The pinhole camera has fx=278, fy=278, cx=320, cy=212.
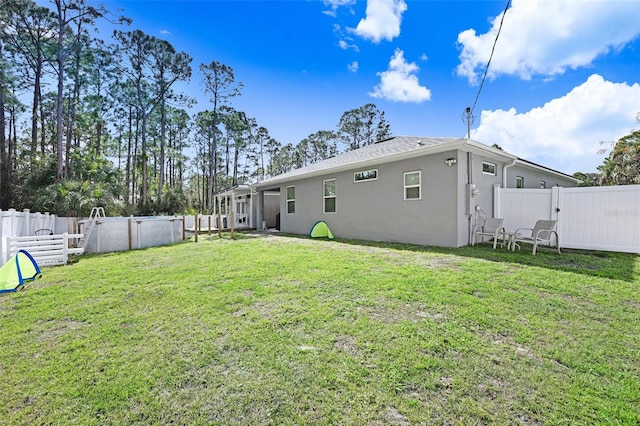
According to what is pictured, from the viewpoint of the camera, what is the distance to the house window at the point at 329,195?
11414mm

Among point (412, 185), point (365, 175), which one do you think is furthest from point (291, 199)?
point (412, 185)

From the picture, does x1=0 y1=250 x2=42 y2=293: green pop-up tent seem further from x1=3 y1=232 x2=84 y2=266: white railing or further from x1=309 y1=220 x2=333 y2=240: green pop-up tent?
x1=309 y1=220 x2=333 y2=240: green pop-up tent

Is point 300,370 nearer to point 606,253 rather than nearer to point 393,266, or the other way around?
point 393,266

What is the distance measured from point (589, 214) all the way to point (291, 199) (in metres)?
10.7

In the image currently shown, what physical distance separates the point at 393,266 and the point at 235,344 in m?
3.66

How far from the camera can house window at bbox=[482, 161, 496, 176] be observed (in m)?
8.55

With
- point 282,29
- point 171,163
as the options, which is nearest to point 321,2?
point 282,29

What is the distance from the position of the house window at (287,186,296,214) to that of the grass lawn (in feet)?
29.4

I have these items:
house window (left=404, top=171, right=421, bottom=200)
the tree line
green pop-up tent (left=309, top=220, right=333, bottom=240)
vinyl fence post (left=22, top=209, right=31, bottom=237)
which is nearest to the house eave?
house window (left=404, top=171, right=421, bottom=200)

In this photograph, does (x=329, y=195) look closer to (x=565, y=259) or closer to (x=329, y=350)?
(x=565, y=259)

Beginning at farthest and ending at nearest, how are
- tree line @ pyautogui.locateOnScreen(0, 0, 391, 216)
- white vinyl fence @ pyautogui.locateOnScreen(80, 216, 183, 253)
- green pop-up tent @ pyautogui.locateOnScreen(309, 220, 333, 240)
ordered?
tree line @ pyautogui.locateOnScreen(0, 0, 391, 216) → green pop-up tent @ pyautogui.locateOnScreen(309, 220, 333, 240) → white vinyl fence @ pyautogui.locateOnScreen(80, 216, 183, 253)

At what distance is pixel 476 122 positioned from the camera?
9.59 metres

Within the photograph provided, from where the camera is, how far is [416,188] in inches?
336

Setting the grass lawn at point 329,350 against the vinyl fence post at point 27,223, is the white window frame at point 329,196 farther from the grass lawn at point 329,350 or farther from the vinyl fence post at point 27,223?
the vinyl fence post at point 27,223
